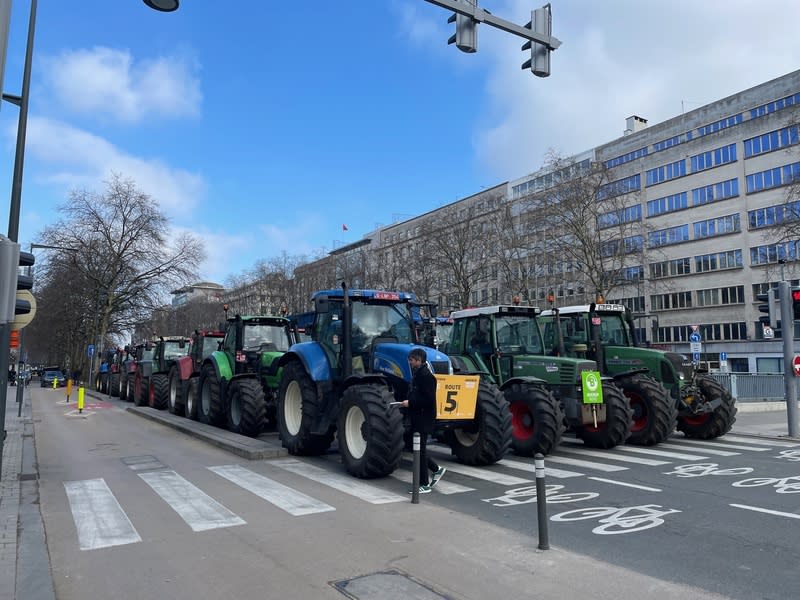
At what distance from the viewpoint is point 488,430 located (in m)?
9.47

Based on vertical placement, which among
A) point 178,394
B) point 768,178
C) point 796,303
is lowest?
point 178,394

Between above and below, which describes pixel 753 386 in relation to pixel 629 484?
above

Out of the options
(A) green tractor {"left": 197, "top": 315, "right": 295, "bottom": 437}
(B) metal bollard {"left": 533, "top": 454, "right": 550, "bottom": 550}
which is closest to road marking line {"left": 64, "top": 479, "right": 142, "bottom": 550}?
(B) metal bollard {"left": 533, "top": 454, "right": 550, "bottom": 550}

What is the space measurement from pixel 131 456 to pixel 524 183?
5867cm

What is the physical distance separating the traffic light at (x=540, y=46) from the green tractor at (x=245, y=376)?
317 inches

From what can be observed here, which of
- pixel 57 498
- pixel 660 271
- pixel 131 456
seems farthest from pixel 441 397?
pixel 660 271

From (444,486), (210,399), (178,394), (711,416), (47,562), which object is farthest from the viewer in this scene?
(178,394)

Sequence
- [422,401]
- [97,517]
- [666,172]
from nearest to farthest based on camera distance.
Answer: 1. [97,517]
2. [422,401]
3. [666,172]

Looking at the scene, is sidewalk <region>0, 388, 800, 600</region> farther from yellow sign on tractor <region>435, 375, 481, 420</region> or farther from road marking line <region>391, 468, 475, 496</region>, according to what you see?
yellow sign on tractor <region>435, 375, 481, 420</region>

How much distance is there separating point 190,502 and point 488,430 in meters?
4.40

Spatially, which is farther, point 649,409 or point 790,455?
point 649,409

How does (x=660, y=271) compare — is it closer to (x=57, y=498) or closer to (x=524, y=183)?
(x=524, y=183)

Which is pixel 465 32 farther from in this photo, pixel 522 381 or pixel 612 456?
pixel 612 456

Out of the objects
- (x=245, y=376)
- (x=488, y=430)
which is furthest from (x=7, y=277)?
(x=245, y=376)
